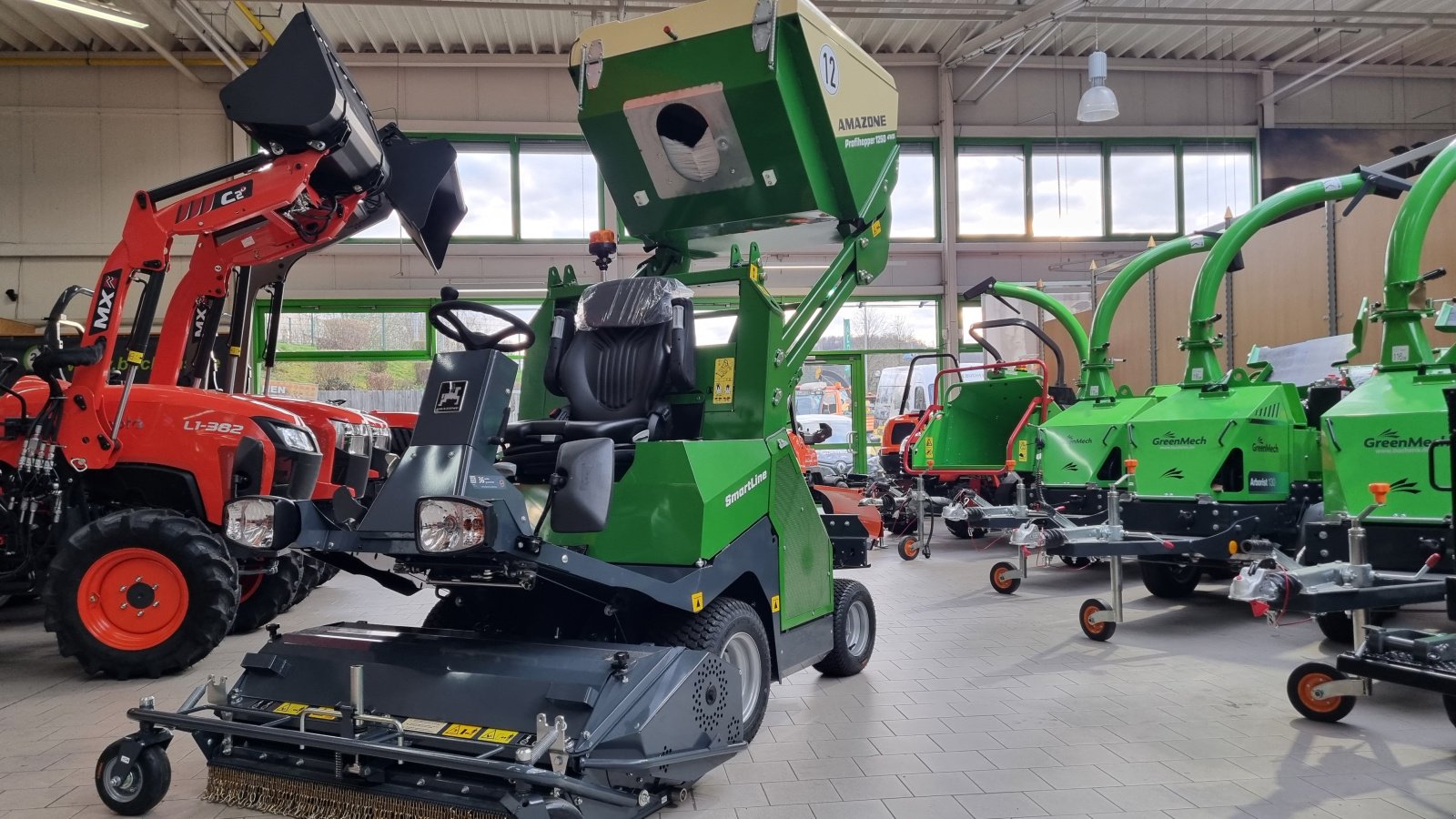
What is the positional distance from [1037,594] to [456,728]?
5.58 m

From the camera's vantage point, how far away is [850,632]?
4.79 m

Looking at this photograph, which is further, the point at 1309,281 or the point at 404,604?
the point at 1309,281

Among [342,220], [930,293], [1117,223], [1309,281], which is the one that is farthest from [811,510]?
[1117,223]

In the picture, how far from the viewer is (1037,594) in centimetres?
738

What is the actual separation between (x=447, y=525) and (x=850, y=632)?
264cm

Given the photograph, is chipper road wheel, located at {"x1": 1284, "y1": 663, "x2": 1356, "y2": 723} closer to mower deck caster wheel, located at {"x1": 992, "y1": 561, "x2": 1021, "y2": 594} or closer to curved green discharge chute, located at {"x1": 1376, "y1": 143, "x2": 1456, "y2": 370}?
curved green discharge chute, located at {"x1": 1376, "y1": 143, "x2": 1456, "y2": 370}

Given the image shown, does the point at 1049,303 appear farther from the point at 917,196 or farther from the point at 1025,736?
the point at 1025,736

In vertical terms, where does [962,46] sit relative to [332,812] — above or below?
above

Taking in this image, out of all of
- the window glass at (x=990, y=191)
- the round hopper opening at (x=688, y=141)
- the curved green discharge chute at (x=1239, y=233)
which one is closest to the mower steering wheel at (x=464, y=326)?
the round hopper opening at (x=688, y=141)

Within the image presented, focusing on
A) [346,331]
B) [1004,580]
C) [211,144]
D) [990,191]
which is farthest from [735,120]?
[211,144]

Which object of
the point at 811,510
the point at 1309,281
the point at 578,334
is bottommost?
the point at 811,510

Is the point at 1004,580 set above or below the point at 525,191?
below

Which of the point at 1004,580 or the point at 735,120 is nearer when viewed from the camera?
the point at 735,120

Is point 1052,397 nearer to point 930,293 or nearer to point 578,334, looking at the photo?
point 930,293
